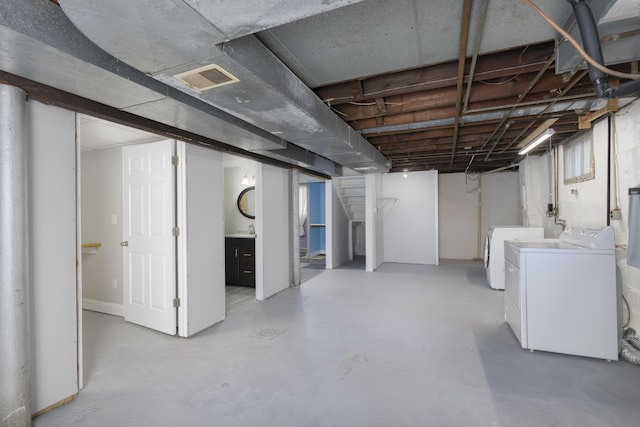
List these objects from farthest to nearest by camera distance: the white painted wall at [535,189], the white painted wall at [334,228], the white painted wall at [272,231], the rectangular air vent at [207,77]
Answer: the white painted wall at [334,228]
the white painted wall at [535,189]
the white painted wall at [272,231]
the rectangular air vent at [207,77]

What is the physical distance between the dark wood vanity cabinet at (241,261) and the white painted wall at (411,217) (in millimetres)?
3358

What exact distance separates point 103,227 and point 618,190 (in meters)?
5.83

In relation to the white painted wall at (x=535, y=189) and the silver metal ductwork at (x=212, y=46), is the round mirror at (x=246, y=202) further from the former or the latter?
the white painted wall at (x=535, y=189)

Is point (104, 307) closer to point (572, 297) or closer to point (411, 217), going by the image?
point (572, 297)

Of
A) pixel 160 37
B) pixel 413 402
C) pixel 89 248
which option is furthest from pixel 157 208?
pixel 413 402

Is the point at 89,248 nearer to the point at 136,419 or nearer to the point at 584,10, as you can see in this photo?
the point at 136,419

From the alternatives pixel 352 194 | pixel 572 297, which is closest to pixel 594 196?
pixel 572 297

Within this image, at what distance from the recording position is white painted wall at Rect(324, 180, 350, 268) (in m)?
6.54

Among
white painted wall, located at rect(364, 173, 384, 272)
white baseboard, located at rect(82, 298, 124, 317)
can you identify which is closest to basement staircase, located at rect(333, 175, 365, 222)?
white painted wall, located at rect(364, 173, 384, 272)

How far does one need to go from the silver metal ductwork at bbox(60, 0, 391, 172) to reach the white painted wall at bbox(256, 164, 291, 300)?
1933 millimetres

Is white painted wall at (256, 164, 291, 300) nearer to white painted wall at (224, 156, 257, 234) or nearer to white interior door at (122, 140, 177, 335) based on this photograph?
white painted wall at (224, 156, 257, 234)

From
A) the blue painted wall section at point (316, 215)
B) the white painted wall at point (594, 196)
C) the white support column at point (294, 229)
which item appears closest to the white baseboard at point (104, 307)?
the white support column at point (294, 229)

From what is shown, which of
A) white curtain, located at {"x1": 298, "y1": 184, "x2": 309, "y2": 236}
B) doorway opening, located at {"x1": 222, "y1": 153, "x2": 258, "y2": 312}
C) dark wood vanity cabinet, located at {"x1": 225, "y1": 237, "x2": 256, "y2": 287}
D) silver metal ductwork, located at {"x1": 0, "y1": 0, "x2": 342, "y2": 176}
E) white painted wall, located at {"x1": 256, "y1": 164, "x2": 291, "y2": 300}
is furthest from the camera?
white curtain, located at {"x1": 298, "y1": 184, "x2": 309, "y2": 236}

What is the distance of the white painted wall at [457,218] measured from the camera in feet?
25.1
